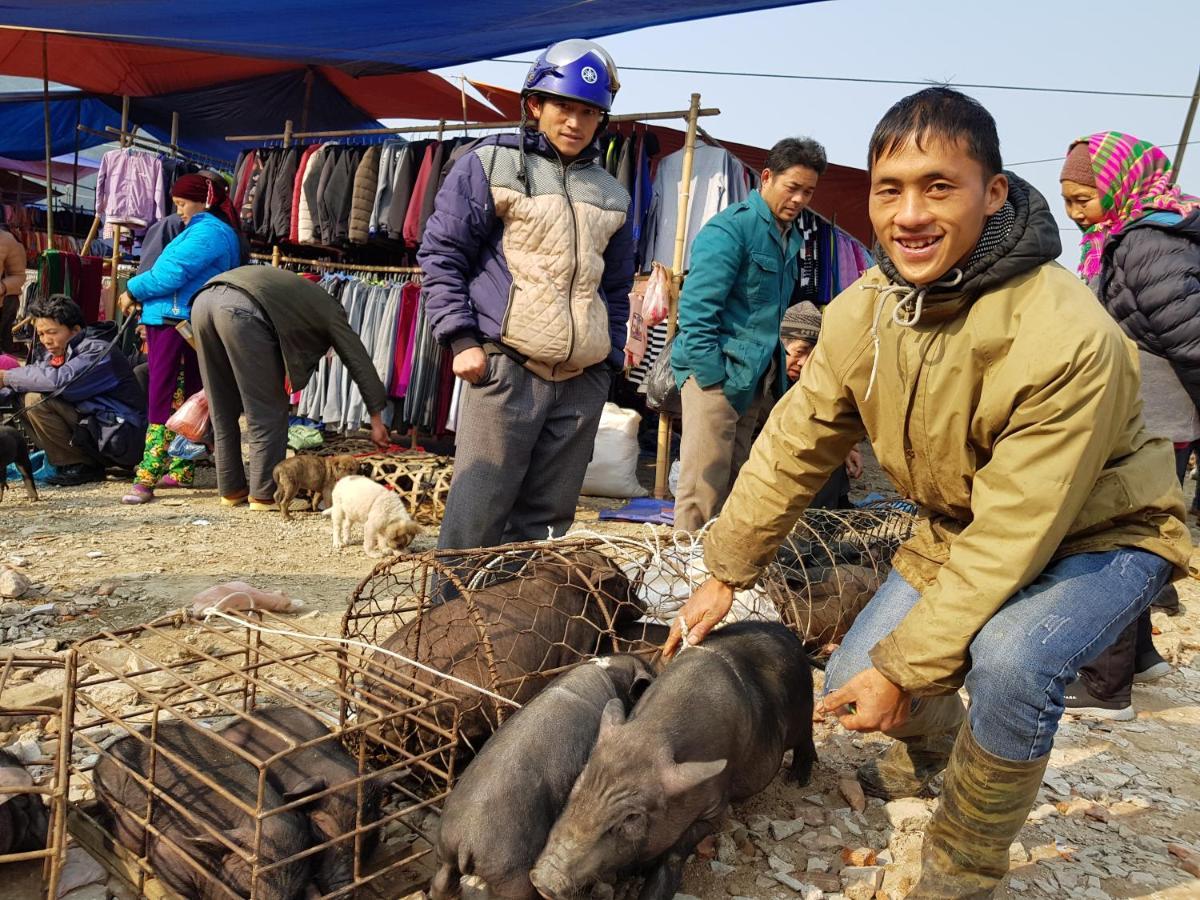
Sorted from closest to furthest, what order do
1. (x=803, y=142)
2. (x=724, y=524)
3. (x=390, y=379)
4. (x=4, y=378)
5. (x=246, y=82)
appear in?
(x=724, y=524), (x=803, y=142), (x=4, y=378), (x=390, y=379), (x=246, y=82)

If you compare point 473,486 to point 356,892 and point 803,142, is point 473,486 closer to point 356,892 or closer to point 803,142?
point 356,892

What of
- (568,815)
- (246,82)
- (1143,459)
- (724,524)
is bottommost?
(568,815)

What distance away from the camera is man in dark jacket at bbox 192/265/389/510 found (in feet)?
19.5

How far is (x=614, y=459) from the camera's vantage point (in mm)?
7254

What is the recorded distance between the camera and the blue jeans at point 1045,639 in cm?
196

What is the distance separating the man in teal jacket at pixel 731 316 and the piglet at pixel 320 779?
259 centimetres

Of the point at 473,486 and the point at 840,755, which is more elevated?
the point at 473,486

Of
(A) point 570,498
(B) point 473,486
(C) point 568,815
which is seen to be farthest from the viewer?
(A) point 570,498

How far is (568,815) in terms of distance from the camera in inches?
83.8

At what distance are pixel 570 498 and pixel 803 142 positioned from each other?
2108 mm

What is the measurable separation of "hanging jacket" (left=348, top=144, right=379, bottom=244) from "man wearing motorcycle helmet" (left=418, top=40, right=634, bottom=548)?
4.97 meters

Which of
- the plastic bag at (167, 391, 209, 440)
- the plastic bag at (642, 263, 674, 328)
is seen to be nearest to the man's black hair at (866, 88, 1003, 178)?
the plastic bag at (642, 263, 674, 328)

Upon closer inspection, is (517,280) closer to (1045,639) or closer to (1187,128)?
(1045,639)

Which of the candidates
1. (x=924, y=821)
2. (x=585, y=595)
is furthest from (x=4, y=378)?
(x=924, y=821)
